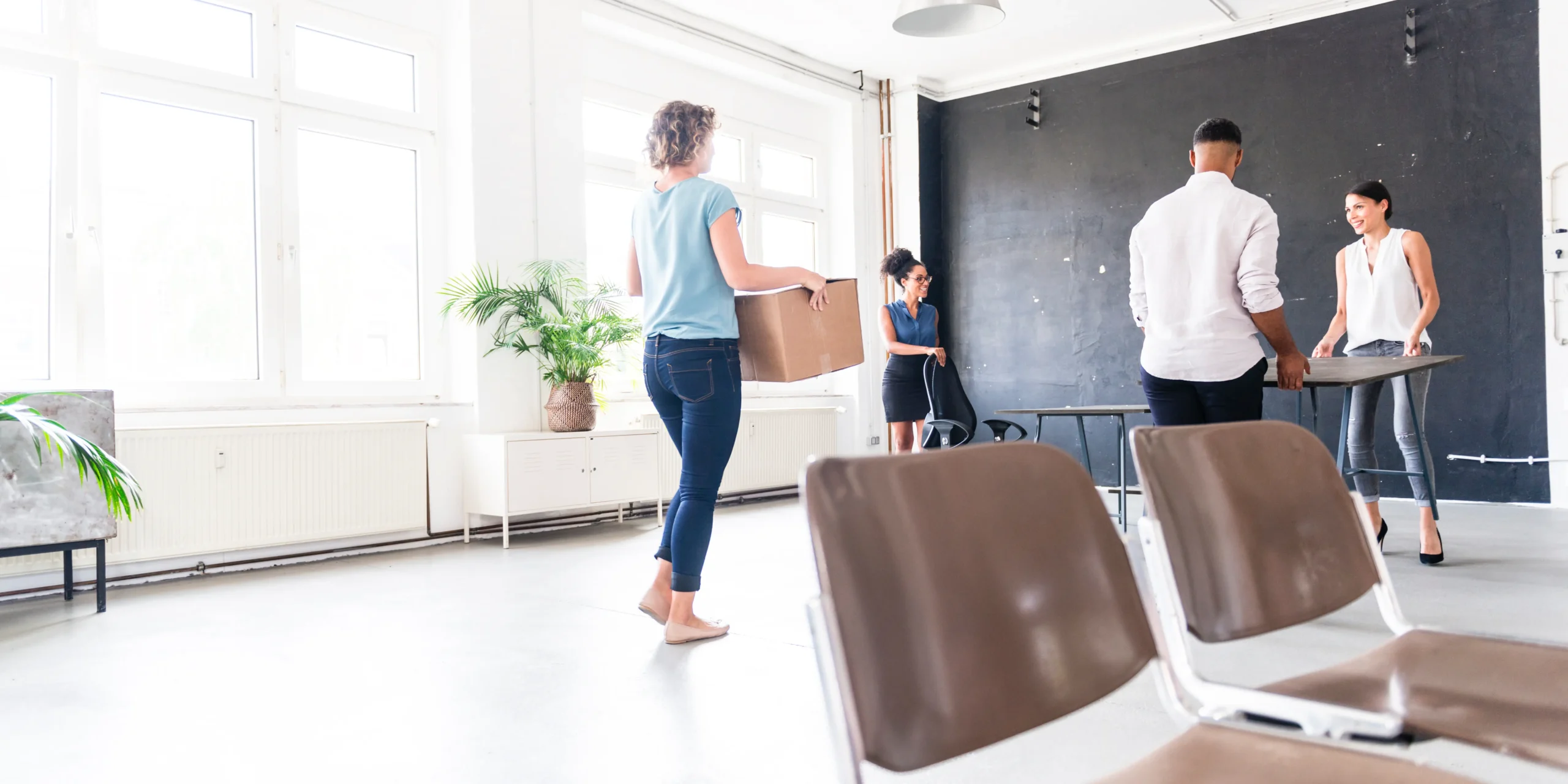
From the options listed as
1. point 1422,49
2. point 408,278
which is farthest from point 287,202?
point 1422,49

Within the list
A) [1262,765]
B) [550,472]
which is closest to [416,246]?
[550,472]

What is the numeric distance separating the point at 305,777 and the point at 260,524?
112 inches

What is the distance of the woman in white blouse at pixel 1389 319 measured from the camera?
3709 mm

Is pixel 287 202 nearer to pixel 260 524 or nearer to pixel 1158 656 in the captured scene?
pixel 260 524

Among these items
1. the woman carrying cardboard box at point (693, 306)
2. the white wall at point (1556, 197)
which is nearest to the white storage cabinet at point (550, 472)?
the woman carrying cardboard box at point (693, 306)

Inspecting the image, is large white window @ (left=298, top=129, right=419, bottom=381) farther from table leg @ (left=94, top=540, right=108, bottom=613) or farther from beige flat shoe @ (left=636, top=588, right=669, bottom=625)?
beige flat shoe @ (left=636, top=588, right=669, bottom=625)

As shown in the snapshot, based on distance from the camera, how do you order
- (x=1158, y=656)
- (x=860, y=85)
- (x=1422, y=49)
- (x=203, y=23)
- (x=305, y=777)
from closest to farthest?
(x=1158, y=656) → (x=305, y=777) → (x=203, y=23) → (x=1422, y=49) → (x=860, y=85)

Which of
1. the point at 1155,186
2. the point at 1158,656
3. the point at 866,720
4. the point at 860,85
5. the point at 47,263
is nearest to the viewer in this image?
the point at 866,720

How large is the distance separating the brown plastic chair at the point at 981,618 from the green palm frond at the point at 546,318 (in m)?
4.27

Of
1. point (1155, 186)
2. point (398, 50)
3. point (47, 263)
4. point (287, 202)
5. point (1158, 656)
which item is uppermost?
point (398, 50)

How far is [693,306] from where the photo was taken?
8.29ft

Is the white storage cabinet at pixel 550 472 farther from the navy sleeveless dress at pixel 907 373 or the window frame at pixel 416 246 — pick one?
the navy sleeveless dress at pixel 907 373

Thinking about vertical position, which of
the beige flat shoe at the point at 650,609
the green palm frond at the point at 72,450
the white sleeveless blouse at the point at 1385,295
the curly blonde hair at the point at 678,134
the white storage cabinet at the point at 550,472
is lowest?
the beige flat shoe at the point at 650,609

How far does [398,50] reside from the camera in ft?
17.1
